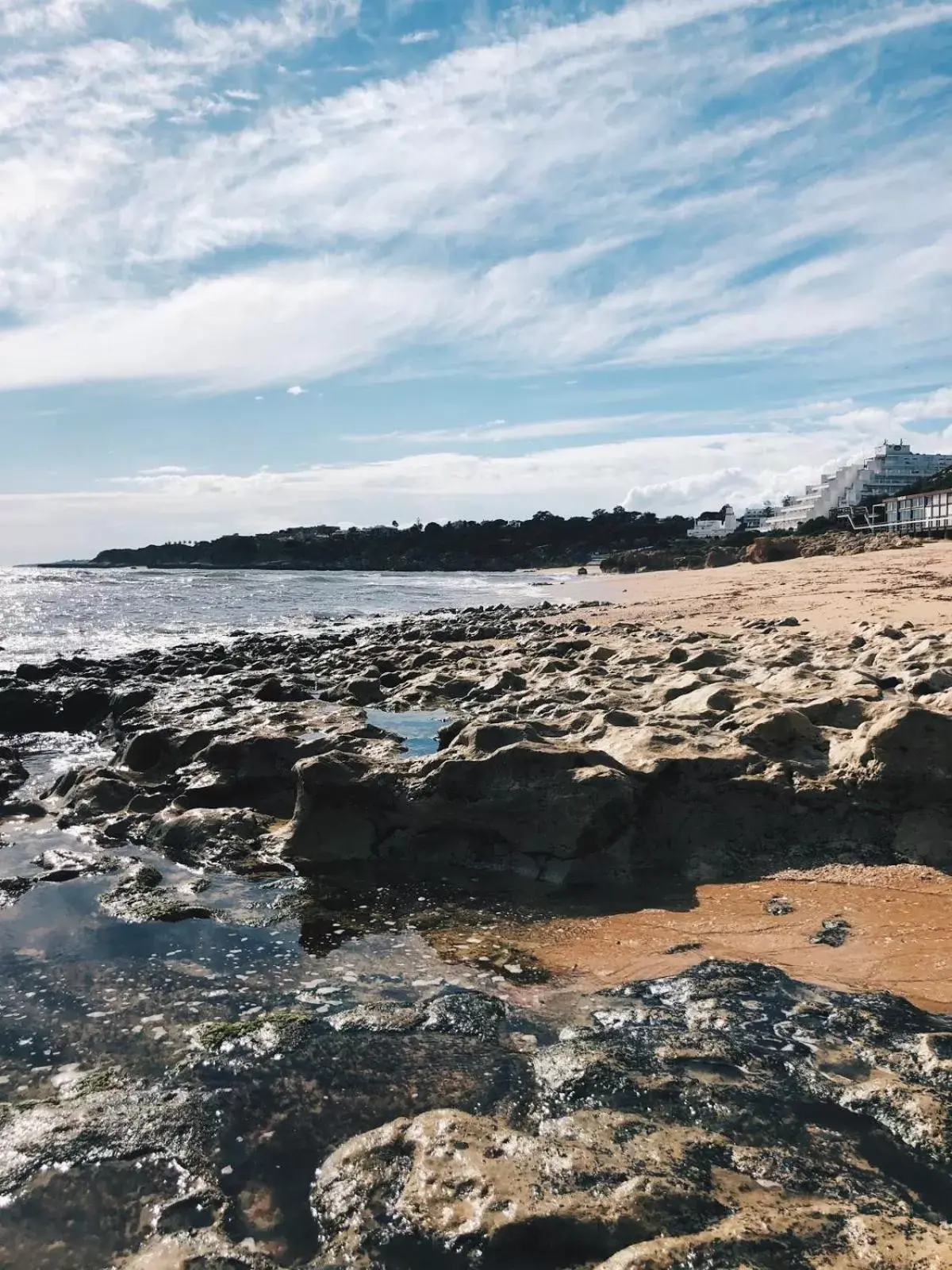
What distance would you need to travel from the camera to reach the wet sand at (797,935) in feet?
16.7

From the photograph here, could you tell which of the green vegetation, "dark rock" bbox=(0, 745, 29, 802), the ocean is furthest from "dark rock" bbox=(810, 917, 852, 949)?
the green vegetation

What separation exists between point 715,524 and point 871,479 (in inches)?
1143

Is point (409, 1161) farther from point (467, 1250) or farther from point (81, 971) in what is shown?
point (81, 971)

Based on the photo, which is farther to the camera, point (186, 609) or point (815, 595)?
point (186, 609)

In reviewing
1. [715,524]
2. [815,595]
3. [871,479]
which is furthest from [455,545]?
[815,595]

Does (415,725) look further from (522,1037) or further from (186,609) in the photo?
(186,609)

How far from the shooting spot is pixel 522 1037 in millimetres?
4656

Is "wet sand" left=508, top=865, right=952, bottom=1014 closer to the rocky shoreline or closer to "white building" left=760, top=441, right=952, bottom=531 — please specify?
the rocky shoreline

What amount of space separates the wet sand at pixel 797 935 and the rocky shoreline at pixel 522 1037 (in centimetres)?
22

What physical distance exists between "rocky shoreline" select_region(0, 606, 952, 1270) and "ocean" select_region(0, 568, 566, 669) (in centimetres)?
1999

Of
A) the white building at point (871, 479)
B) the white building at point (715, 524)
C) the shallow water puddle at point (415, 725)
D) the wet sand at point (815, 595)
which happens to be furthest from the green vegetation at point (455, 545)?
the shallow water puddle at point (415, 725)

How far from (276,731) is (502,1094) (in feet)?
22.7

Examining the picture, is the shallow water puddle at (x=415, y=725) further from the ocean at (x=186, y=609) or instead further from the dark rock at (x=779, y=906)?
the ocean at (x=186, y=609)

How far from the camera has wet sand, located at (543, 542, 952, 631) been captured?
20531mm
